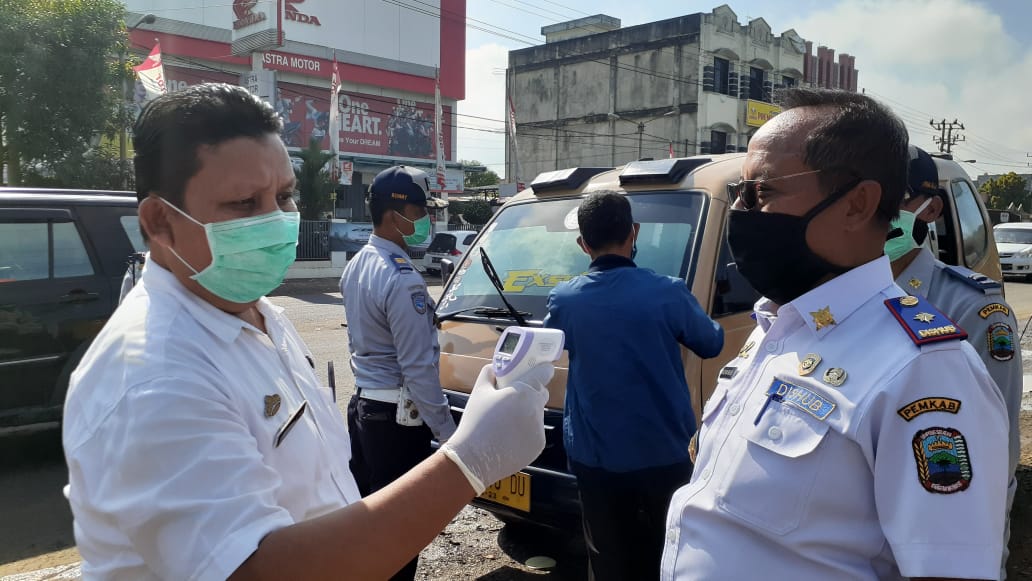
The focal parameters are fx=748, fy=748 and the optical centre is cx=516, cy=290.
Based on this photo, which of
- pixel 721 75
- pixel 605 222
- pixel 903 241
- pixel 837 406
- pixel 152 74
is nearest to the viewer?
pixel 837 406

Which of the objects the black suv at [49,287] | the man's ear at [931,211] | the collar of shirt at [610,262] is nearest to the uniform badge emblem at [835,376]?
the collar of shirt at [610,262]

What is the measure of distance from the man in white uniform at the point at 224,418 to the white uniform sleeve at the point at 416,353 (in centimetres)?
151

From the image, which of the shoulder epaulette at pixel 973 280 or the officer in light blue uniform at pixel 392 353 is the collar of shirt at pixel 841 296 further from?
the officer in light blue uniform at pixel 392 353

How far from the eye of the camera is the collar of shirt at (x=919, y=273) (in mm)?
Result: 2791

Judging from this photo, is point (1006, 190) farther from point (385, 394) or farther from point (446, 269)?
point (385, 394)

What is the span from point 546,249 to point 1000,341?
2182 mm

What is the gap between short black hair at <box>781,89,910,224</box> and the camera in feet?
5.23

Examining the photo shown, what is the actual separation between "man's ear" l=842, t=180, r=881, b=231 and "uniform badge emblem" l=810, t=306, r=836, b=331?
213 mm

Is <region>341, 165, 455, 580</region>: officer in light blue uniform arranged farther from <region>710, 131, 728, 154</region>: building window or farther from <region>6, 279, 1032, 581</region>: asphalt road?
<region>710, 131, 728, 154</region>: building window

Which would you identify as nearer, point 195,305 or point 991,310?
point 195,305

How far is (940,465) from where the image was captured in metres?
1.25

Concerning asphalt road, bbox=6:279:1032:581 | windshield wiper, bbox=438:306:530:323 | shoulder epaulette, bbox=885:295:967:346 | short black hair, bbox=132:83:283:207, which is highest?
A: short black hair, bbox=132:83:283:207

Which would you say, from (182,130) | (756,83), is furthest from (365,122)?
(182,130)

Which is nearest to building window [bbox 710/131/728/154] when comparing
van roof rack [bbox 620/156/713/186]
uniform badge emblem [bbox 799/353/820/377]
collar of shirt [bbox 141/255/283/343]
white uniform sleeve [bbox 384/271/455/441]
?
van roof rack [bbox 620/156/713/186]
